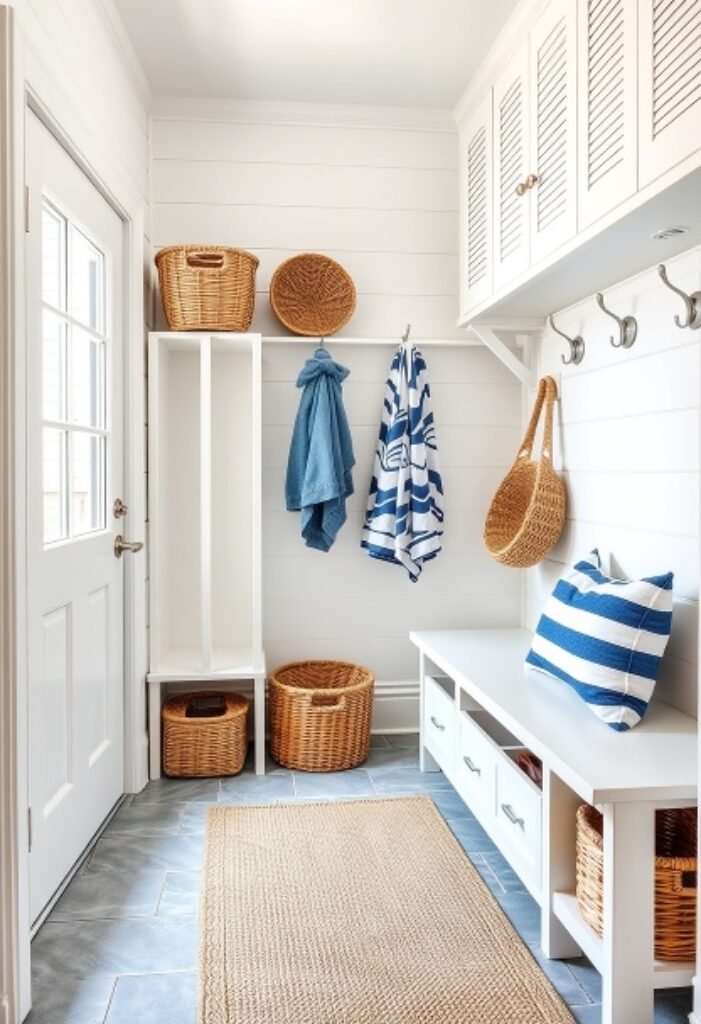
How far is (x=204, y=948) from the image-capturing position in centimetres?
193

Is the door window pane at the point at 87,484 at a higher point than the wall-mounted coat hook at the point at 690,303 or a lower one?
lower

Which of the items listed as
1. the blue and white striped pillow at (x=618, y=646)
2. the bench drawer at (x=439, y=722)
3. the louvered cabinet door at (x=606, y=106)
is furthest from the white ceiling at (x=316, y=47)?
the bench drawer at (x=439, y=722)

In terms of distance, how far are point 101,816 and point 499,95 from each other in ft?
8.43

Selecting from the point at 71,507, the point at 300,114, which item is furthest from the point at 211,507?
the point at 300,114

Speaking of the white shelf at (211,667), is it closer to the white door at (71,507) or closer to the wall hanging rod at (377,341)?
the white door at (71,507)

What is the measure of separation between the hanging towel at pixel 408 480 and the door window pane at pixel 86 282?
3.85 ft

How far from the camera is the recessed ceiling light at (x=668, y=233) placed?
1.89 m

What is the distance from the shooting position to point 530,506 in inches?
112

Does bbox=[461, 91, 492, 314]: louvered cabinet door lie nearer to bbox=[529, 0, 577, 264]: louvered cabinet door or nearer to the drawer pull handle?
bbox=[529, 0, 577, 264]: louvered cabinet door

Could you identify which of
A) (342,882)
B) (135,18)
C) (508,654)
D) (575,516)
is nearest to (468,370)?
(575,516)

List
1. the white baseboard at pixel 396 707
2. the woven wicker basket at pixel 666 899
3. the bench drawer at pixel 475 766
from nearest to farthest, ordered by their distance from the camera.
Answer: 1. the woven wicker basket at pixel 666 899
2. the bench drawer at pixel 475 766
3. the white baseboard at pixel 396 707

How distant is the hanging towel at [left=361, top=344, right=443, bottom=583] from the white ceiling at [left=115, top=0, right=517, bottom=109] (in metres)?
0.97

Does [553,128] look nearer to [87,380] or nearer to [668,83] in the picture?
[668,83]

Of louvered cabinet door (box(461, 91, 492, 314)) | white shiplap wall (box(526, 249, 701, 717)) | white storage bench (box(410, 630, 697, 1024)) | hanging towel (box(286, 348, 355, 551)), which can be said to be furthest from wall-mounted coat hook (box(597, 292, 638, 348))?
hanging towel (box(286, 348, 355, 551))
